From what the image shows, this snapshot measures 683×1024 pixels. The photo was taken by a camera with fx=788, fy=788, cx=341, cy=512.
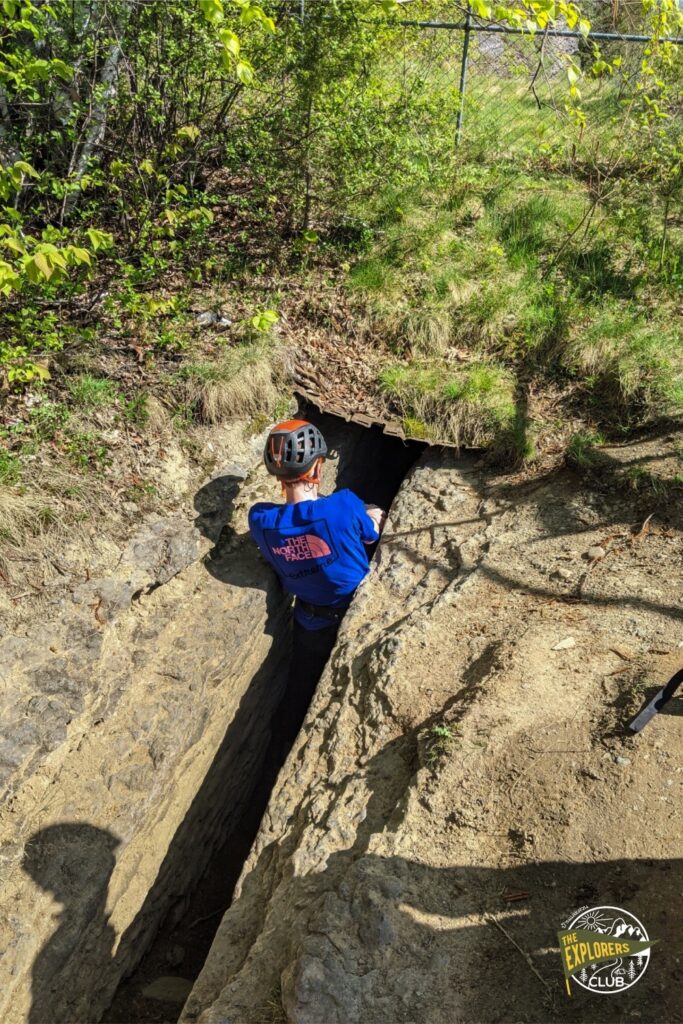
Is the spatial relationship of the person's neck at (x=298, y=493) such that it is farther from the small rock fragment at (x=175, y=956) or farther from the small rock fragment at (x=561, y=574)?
the small rock fragment at (x=175, y=956)

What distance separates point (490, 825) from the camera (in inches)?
136

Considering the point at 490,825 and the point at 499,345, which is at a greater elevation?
the point at 499,345

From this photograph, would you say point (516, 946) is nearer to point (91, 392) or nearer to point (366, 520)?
point (366, 520)

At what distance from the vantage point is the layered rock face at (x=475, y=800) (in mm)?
3025

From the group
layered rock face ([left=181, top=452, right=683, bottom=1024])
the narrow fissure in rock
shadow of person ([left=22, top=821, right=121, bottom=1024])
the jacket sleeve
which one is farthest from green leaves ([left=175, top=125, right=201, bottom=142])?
shadow of person ([left=22, top=821, right=121, bottom=1024])

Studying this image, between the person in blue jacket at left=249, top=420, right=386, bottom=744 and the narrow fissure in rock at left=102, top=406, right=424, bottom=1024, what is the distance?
0.62 metres

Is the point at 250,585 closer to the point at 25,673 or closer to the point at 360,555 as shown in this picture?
the point at 360,555

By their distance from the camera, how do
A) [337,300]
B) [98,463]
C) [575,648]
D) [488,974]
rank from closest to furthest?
[488,974]
[575,648]
[98,463]
[337,300]

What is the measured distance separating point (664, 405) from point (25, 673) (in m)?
4.84

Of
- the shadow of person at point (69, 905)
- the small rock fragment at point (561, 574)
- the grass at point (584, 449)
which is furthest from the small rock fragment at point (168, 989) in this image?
the grass at point (584, 449)

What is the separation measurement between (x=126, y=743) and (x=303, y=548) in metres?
1.59

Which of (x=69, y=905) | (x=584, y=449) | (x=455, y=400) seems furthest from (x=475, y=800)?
(x=455, y=400)

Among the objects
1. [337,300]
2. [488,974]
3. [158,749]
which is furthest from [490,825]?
[337,300]

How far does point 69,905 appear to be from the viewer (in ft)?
13.4
